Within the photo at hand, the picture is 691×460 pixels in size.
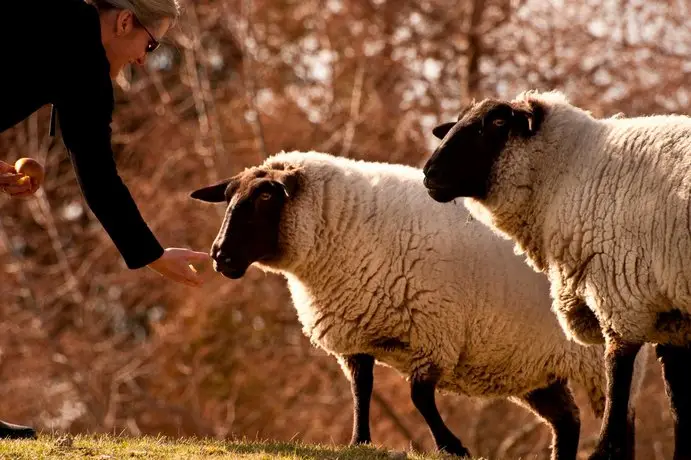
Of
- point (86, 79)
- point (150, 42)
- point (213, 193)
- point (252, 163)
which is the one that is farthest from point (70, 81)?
point (252, 163)

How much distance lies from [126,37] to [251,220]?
10.2ft

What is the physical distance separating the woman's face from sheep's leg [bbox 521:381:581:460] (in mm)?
4688

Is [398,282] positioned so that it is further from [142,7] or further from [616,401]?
[142,7]

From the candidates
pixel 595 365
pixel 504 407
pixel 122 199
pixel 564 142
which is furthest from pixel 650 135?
pixel 504 407

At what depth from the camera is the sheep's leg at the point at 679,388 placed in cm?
630

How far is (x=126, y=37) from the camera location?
4.92m

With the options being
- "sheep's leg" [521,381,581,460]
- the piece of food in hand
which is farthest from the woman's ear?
"sheep's leg" [521,381,581,460]

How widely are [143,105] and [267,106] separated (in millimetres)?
3288

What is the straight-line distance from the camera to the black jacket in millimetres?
4586

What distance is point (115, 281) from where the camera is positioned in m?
23.3

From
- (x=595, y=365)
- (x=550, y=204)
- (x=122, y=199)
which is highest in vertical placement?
(x=122, y=199)

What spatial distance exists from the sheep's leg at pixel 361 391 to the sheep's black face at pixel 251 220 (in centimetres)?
91

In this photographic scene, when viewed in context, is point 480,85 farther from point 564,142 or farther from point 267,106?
point 564,142

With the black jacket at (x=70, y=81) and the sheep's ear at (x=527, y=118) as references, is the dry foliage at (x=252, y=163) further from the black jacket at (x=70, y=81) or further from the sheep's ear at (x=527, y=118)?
the black jacket at (x=70, y=81)
